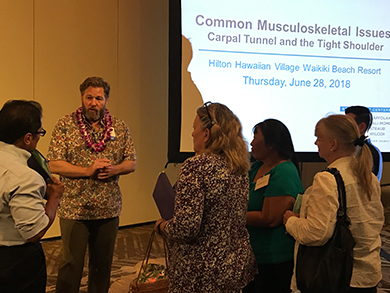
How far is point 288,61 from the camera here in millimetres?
4199

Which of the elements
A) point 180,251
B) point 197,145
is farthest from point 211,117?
point 180,251

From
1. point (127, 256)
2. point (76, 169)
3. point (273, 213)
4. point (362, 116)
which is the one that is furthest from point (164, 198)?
point (127, 256)

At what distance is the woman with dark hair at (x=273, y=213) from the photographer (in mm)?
2053

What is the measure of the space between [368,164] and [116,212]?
5.07 feet

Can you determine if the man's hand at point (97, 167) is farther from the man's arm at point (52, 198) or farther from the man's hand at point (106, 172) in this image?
the man's arm at point (52, 198)

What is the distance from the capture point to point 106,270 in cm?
254

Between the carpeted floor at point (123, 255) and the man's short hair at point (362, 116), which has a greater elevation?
the man's short hair at point (362, 116)

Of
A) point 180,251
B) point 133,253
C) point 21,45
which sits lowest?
point 133,253

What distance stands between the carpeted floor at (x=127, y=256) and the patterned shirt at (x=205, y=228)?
1837 millimetres

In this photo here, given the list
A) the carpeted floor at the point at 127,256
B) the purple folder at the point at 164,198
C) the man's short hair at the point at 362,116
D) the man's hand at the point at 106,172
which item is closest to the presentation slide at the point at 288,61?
the man's short hair at the point at 362,116

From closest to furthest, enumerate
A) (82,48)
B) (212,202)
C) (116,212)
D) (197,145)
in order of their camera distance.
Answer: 1. (212,202)
2. (197,145)
3. (116,212)
4. (82,48)

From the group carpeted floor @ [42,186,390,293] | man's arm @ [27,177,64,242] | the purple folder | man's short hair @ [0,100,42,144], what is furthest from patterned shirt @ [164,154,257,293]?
carpeted floor @ [42,186,390,293]

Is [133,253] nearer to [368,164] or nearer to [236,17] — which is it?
[236,17]

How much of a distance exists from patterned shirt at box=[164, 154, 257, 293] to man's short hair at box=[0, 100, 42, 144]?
2.32 feet
